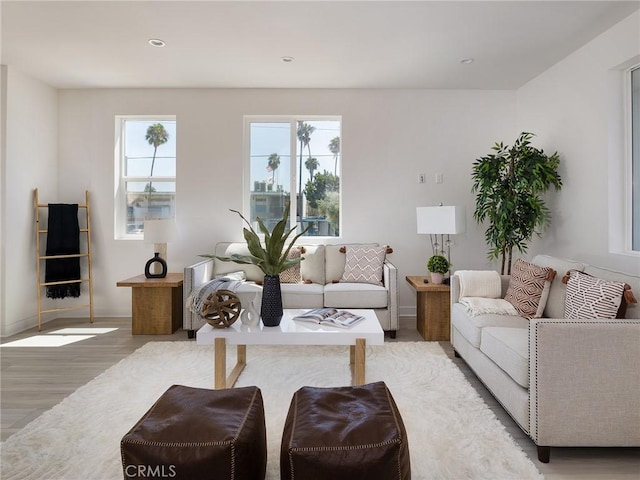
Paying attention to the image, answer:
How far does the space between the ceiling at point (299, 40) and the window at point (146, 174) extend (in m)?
0.56

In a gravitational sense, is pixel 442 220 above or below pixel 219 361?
above

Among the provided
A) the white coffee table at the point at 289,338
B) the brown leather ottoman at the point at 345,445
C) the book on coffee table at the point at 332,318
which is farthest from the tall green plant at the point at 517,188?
the brown leather ottoman at the point at 345,445

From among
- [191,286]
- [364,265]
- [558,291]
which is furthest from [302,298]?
[558,291]

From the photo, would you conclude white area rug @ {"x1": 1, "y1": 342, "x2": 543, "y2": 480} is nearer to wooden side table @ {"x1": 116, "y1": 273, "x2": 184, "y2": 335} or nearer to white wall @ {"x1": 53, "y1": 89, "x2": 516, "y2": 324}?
wooden side table @ {"x1": 116, "y1": 273, "x2": 184, "y2": 335}

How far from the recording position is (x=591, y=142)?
334 cm

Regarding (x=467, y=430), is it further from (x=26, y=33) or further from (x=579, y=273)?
(x=26, y=33)

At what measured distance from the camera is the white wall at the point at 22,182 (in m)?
3.99

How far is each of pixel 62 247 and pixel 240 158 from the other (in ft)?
7.32

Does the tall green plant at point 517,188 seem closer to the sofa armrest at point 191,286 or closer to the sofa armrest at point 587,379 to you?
the sofa armrest at point 587,379

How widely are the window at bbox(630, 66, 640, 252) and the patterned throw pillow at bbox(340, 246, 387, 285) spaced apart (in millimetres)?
2134

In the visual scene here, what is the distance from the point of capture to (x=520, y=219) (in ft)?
12.4

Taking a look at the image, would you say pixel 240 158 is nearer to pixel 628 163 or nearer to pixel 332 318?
pixel 332 318

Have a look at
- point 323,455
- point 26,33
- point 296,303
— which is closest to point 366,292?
point 296,303

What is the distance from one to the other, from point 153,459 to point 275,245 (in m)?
1.43
